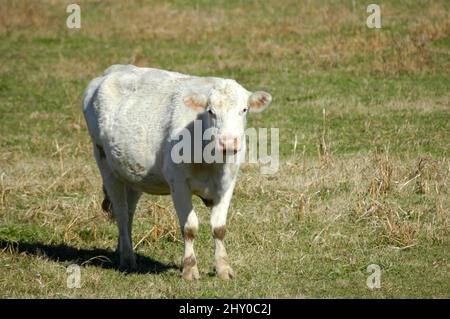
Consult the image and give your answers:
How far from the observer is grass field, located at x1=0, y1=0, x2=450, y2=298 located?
350 inches

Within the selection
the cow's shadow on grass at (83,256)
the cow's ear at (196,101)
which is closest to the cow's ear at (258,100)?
the cow's ear at (196,101)

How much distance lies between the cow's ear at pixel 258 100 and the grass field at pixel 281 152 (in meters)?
1.69

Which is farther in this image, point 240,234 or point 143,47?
point 143,47

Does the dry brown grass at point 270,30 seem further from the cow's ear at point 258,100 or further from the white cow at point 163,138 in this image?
the cow's ear at point 258,100

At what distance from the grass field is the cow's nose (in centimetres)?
135

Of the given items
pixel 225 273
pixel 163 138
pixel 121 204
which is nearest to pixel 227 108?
Answer: pixel 163 138

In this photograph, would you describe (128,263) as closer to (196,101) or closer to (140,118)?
(140,118)

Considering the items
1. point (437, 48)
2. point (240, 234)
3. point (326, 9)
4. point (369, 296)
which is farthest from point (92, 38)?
point (369, 296)

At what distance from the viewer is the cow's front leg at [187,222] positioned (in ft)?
28.1

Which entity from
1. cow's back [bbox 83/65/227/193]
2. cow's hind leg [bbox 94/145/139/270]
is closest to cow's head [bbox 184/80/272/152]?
cow's back [bbox 83/65/227/193]

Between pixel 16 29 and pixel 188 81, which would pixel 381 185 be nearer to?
pixel 188 81

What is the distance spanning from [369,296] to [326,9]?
1722cm

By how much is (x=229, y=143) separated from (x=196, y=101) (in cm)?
73

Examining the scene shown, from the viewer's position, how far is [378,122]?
50.5 ft
